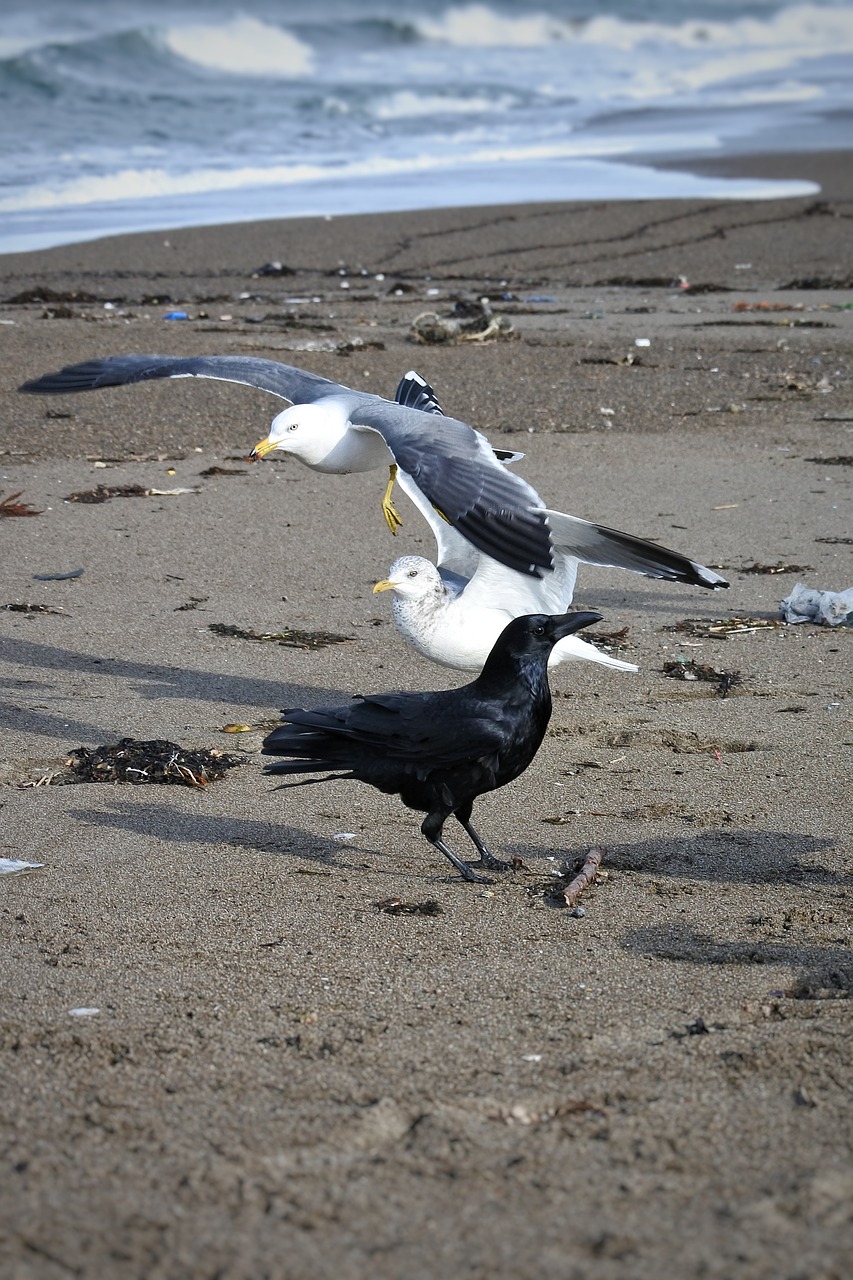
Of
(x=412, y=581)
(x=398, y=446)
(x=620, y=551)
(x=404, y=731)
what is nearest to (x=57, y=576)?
(x=398, y=446)

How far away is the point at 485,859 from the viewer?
422cm

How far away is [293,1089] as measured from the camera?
111 inches

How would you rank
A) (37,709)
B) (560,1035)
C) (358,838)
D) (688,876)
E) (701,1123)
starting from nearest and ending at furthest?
(701,1123)
(560,1035)
(688,876)
(358,838)
(37,709)

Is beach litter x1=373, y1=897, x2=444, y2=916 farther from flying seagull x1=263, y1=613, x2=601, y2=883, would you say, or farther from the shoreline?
the shoreline

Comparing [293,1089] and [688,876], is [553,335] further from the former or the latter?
[293,1089]

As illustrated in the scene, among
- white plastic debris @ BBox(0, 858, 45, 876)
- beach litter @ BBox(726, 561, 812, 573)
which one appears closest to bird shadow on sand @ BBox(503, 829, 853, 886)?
white plastic debris @ BBox(0, 858, 45, 876)

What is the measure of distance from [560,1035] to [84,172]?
77.7 ft

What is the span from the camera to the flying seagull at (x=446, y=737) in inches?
162

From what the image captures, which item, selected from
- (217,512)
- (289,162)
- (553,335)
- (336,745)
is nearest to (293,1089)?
(336,745)

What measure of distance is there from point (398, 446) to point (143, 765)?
5.17 feet

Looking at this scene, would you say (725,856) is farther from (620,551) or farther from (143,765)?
(143,765)

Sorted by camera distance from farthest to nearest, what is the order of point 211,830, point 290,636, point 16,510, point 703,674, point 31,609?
point 16,510 → point 31,609 → point 290,636 → point 703,674 → point 211,830

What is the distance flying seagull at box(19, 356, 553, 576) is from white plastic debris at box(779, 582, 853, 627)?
4.90 feet

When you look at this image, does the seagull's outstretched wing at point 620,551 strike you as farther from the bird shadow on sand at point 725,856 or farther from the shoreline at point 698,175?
the shoreline at point 698,175
